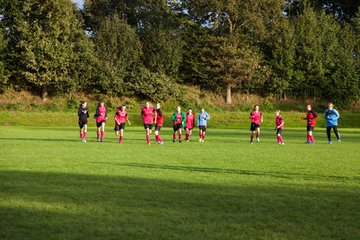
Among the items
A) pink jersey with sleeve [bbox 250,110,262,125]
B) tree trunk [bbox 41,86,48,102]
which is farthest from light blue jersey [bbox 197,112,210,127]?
tree trunk [bbox 41,86,48,102]

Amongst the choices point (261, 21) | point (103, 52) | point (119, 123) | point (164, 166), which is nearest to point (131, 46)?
point (103, 52)

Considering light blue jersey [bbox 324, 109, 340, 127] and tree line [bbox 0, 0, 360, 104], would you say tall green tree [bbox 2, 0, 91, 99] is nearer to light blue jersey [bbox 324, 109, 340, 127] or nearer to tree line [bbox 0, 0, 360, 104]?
tree line [bbox 0, 0, 360, 104]

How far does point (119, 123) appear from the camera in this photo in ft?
84.4

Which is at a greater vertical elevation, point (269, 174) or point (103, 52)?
point (103, 52)

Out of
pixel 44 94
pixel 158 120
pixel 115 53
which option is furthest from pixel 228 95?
pixel 158 120

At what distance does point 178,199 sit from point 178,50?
53066mm

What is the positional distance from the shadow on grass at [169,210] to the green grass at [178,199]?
0.5 inches

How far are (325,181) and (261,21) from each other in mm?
49567

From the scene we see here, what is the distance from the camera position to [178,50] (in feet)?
201

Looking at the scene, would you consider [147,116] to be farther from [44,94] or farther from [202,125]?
[44,94]

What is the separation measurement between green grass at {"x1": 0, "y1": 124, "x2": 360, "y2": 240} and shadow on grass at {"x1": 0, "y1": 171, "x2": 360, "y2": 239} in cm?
1

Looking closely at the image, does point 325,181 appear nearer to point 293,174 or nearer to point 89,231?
point 293,174

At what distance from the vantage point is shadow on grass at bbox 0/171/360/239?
6.60 metres

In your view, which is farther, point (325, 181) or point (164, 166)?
point (164, 166)
